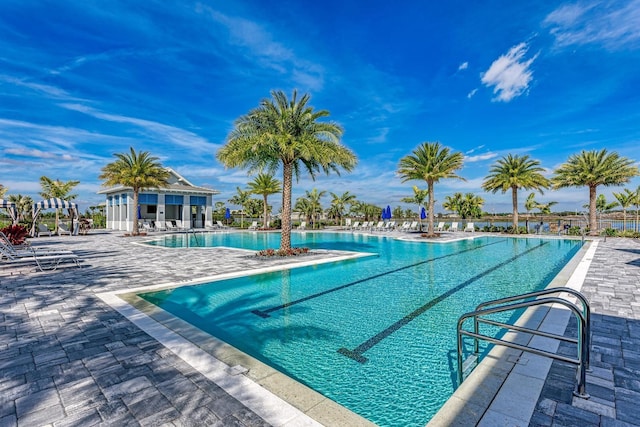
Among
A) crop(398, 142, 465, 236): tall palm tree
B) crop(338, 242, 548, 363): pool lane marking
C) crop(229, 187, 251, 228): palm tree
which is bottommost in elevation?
crop(338, 242, 548, 363): pool lane marking

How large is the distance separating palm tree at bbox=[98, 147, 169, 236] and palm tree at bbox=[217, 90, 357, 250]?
534 inches

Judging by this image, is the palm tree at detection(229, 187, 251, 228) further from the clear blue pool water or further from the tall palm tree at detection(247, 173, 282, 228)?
the clear blue pool water

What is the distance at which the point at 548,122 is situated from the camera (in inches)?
1046

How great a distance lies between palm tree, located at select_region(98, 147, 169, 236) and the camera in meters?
23.0

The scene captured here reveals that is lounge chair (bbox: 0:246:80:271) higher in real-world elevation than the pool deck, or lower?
higher

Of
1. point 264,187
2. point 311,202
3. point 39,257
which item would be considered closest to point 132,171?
point 264,187

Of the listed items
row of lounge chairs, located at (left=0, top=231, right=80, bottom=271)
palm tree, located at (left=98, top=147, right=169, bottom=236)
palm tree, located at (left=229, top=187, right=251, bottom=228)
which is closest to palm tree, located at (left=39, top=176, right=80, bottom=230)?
palm tree, located at (left=98, top=147, right=169, bottom=236)

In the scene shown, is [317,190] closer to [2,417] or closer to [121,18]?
[121,18]

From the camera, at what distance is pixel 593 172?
23.5 metres

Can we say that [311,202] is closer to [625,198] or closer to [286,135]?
[286,135]

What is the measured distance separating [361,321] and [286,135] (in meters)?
9.01

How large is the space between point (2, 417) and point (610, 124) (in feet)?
129

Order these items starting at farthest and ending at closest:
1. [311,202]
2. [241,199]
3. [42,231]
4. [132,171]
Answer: [241,199], [311,202], [42,231], [132,171]

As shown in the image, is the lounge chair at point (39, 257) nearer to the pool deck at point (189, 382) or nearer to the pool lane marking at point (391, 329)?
the pool deck at point (189, 382)
